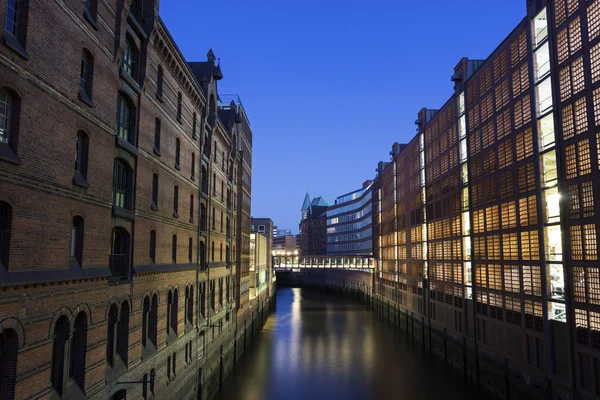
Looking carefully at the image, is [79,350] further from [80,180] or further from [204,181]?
[204,181]

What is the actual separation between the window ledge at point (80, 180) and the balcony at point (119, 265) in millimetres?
3722

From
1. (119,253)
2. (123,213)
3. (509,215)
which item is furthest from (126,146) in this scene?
(509,215)

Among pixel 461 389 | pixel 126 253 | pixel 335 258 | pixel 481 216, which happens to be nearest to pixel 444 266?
pixel 481 216

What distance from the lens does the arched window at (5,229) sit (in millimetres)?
11008

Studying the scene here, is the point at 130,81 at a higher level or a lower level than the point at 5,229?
higher

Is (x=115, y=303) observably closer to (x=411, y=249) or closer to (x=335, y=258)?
(x=411, y=249)

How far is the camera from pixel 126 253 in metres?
18.6

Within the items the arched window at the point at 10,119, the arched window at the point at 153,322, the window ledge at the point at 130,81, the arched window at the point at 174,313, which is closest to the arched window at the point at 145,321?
the arched window at the point at 153,322

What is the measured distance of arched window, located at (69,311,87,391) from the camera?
47.3 feet

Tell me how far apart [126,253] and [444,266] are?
32.8 metres

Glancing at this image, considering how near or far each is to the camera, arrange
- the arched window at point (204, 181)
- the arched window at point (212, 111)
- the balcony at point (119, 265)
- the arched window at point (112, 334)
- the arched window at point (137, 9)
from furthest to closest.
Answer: the arched window at point (212, 111) < the arched window at point (204, 181) < the arched window at point (137, 9) < the balcony at point (119, 265) < the arched window at point (112, 334)

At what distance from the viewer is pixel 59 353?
13508 millimetres

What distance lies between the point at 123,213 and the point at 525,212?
75.0 ft

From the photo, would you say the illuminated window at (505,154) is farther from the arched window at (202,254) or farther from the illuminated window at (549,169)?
the arched window at (202,254)
